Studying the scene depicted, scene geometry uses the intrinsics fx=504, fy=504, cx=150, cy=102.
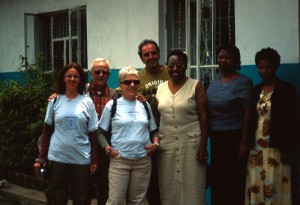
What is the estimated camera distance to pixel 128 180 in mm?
4609

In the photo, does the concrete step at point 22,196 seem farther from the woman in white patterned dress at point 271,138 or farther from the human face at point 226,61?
the human face at point 226,61

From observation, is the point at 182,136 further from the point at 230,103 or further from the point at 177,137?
the point at 230,103

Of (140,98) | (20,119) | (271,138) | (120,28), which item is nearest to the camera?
(271,138)

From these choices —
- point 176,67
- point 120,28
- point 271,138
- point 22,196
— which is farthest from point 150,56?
point 22,196

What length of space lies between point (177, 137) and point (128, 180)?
0.60 meters

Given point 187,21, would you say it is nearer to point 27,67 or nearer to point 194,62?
point 194,62

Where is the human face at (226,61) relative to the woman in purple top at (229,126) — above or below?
above

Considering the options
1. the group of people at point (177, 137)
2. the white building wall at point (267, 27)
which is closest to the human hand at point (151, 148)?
the group of people at point (177, 137)

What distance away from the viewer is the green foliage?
24.7ft

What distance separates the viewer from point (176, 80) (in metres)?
4.69

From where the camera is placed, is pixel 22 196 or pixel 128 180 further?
pixel 22 196

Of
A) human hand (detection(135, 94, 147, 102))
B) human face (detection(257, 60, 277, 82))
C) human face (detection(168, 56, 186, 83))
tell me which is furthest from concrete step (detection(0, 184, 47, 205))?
human face (detection(257, 60, 277, 82))

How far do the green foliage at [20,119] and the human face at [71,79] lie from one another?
2.95 meters

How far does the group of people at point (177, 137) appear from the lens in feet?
14.8
